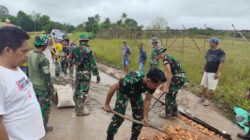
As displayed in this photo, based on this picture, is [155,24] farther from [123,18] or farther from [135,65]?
[123,18]

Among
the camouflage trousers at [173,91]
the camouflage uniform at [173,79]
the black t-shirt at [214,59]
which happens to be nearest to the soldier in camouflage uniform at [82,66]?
the camouflage uniform at [173,79]

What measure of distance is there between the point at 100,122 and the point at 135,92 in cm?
195

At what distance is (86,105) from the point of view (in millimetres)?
7539

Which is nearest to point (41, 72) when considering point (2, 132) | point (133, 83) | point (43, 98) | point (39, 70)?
point (39, 70)

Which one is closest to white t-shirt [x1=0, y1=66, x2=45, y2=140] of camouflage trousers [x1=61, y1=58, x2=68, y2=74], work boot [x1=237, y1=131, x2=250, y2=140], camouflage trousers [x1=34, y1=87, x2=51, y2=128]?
camouflage trousers [x1=34, y1=87, x2=51, y2=128]

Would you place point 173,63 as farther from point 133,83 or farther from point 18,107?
point 18,107

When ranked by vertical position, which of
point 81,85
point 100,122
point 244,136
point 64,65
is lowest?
point 244,136

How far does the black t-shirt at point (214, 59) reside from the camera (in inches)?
306

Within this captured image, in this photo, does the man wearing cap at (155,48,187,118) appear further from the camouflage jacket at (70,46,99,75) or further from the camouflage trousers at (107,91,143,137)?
the camouflage trousers at (107,91,143,137)

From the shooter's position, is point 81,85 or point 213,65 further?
point 213,65

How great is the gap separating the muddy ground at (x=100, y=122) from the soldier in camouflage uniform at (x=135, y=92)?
850 millimetres

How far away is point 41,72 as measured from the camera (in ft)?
16.0

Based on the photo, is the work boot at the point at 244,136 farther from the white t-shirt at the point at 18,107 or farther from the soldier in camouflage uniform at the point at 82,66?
the white t-shirt at the point at 18,107

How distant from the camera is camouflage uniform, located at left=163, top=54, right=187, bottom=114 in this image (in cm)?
636
